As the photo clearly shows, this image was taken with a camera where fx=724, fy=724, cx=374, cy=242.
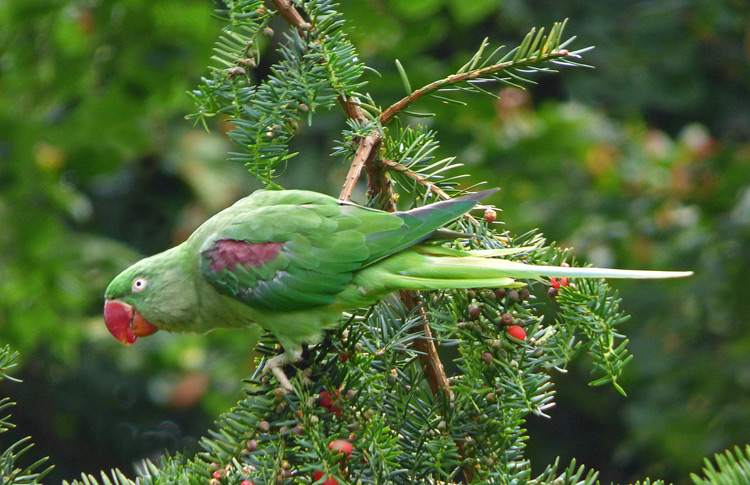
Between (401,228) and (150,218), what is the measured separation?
4.02 m

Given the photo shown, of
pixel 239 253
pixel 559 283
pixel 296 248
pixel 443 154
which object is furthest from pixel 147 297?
pixel 443 154

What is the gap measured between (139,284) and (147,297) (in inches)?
2.1

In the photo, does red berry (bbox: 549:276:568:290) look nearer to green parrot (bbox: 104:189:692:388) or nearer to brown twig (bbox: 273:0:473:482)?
green parrot (bbox: 104:189:692:388)

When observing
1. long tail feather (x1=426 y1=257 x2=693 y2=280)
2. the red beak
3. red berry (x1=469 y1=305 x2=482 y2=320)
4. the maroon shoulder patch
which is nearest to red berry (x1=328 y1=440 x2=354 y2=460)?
red berry (x1=469 y1=305 x2=482 y2=320)

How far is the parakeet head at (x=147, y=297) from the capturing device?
2295mm

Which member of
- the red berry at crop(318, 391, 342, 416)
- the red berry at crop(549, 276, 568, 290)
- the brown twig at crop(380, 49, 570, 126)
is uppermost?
the brown twig at crop(380, 49, 570, 126)

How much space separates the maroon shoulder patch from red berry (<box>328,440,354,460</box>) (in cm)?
69

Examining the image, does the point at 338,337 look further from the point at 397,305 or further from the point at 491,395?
the point at 491,395

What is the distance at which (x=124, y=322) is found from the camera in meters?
2.34

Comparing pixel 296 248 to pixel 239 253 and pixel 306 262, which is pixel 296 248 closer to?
pixel 306 262

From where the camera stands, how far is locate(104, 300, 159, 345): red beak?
7.63 ft

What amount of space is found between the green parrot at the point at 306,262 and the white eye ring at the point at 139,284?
9 cm

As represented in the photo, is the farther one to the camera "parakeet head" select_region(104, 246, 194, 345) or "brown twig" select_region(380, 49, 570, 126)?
"parakeet head" select_region(104, 246, 194, 345)

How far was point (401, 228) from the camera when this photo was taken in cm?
196
